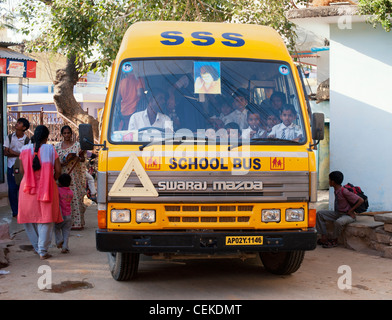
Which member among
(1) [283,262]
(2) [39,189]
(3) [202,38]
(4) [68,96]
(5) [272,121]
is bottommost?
(4) [68,96]

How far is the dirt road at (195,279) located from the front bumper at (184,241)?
533mm

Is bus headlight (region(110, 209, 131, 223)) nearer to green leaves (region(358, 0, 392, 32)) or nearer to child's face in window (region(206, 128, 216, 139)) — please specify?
child's face in window (region(206, 128, 216, 139))

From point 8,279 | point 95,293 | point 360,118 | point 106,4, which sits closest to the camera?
point 95,293

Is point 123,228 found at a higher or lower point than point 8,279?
higher

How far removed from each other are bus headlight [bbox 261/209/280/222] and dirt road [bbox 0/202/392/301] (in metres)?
0.78

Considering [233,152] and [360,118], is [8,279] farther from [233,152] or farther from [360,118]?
[360,118]

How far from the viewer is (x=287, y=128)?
568cm

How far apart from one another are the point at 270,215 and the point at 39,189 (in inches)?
123

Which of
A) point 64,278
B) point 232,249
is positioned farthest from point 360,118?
point 64,278

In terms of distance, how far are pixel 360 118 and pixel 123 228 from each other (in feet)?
17.1

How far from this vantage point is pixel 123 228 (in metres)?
5.32

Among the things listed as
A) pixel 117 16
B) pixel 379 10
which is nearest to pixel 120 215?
pixel 379 10

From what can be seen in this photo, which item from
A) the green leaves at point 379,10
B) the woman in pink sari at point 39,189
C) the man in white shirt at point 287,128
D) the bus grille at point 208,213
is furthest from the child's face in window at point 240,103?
the green leaves at point 379,10

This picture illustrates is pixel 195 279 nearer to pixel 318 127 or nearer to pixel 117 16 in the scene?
pixel 318 127
